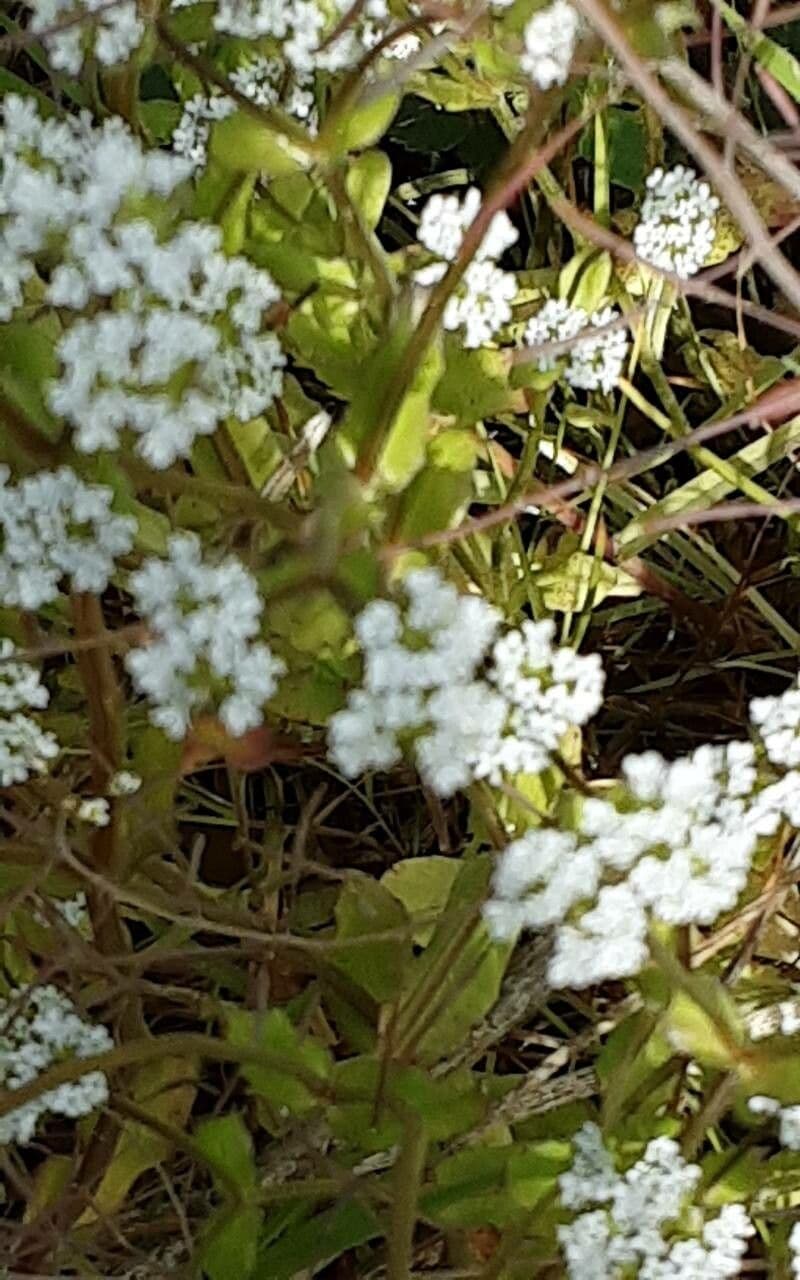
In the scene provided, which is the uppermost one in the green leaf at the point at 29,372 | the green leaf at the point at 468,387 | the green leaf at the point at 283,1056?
the green leaf at the point at 29,372

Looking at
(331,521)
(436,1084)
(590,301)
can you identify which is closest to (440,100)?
(590,301)

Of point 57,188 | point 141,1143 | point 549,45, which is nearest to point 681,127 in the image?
point 549,45

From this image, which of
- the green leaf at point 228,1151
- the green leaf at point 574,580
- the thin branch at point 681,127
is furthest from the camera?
the green leaf at point 574,580

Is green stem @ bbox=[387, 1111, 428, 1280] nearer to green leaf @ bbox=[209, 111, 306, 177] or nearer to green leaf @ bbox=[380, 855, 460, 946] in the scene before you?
green leaf @ bbox=[380, 855, 460, 946]

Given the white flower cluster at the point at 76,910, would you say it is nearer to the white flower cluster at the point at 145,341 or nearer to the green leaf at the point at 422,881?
the green leaf at the point at 422,881

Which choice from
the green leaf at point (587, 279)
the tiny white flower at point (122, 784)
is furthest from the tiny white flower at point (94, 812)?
the green leaf at point (587, 279)

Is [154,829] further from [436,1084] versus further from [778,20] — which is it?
[778,20]
